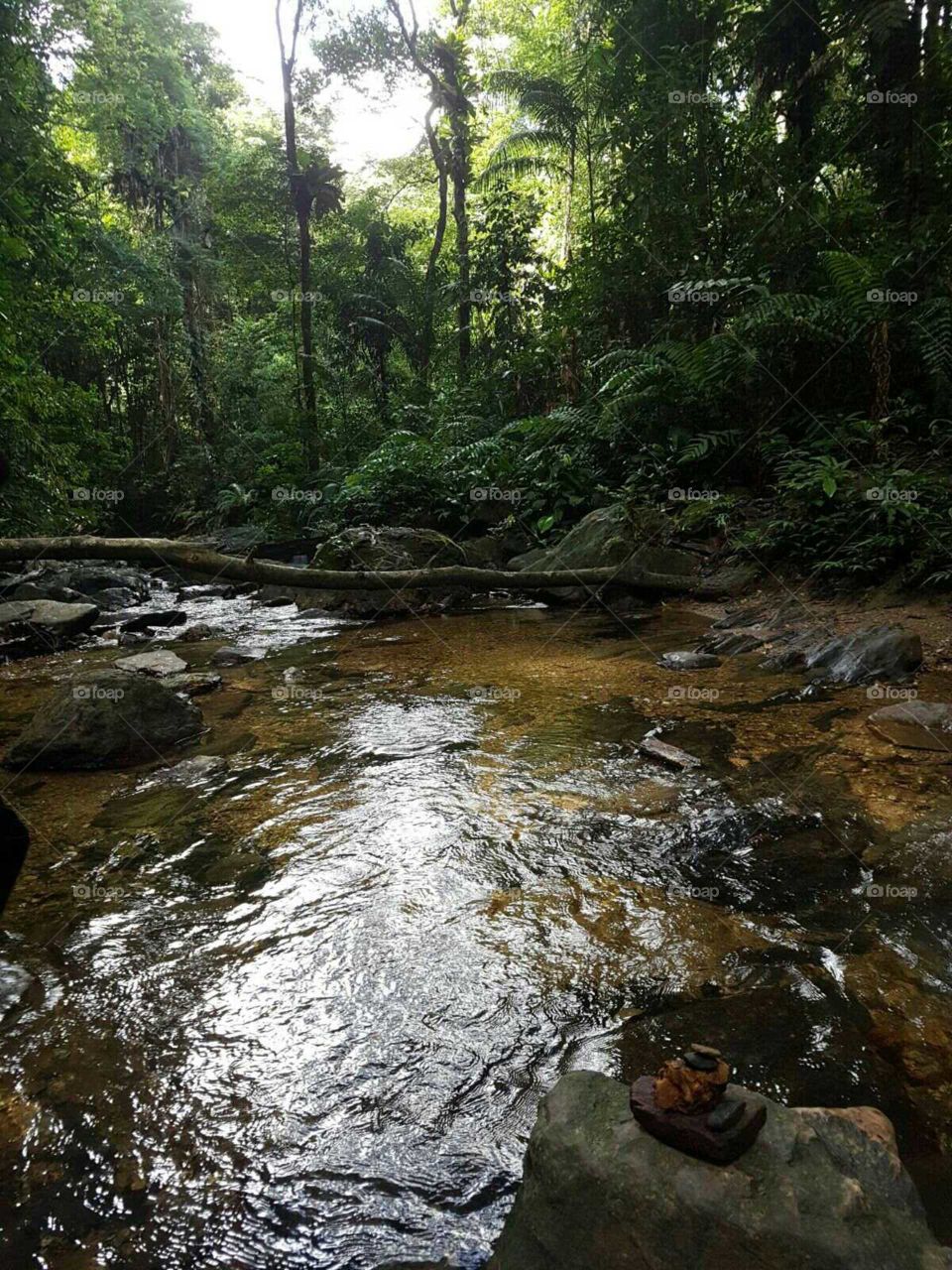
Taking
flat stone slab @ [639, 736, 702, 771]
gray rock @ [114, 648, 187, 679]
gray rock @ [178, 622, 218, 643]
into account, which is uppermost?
flat stone slab @ [639, 736, 702, 771]

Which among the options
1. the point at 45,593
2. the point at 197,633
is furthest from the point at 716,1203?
the point at 45,593

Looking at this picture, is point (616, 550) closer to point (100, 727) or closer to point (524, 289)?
point (100, 727)

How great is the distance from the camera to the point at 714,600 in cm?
888

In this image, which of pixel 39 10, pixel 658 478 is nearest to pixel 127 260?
pixel 39 10

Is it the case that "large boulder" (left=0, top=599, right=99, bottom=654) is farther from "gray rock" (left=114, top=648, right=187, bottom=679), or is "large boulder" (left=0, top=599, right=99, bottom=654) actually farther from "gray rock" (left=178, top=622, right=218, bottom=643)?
"gray rock" (left=114, top=648, right=187, bottom=679)

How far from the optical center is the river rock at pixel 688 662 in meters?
6.25

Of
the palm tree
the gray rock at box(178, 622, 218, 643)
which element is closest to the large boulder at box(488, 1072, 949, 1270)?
the gray rock at box(178, 622, 218, 643)

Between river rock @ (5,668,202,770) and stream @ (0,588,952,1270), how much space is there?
0.19 m

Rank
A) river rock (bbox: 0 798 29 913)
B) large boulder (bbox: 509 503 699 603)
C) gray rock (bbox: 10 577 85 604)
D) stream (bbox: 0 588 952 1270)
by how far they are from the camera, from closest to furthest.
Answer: stream (bbox: 0 588 952 1270), river rock (bbox: 0 798 29 913), large boulder (bbox: 509 503 699 603), gray rock (bbox: 10 577 85 604)

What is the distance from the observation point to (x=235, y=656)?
7777 millimetres

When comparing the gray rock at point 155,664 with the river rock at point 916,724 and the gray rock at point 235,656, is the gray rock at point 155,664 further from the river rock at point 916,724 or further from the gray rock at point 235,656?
the river rock at point 916,724

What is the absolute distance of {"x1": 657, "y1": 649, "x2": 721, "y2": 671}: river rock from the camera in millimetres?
6246

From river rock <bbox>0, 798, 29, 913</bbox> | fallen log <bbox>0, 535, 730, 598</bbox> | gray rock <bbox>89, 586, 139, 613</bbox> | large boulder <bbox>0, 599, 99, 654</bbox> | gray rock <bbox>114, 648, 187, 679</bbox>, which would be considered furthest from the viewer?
gray rock <bbox>89, 586, 139, 613</bbox>

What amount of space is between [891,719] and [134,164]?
2562 centimetres
